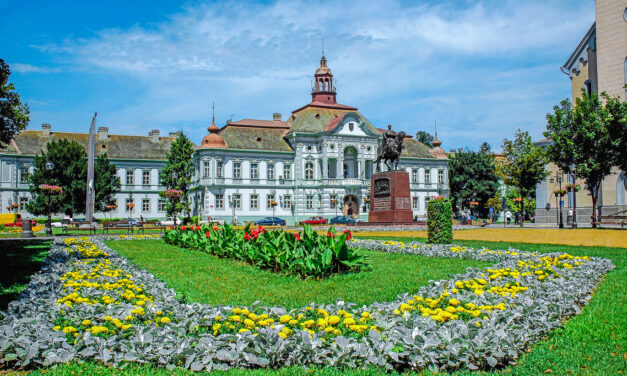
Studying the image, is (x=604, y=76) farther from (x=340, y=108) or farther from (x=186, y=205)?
(x=186, y=205)

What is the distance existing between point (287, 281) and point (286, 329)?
4.80m

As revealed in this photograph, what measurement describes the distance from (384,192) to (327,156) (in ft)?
106

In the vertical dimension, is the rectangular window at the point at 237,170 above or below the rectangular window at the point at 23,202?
above

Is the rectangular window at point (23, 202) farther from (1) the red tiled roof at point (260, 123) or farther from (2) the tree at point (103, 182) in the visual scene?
(1) the red tiled roof at point (260, 123)

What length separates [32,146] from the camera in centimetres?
6303

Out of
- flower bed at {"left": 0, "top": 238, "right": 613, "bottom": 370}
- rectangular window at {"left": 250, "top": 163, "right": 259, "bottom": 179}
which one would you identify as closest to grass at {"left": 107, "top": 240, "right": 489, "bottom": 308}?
flower bed at {"left": 0, "top": 238, "right": 613, "bottom": 370}

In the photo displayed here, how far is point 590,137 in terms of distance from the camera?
90.0 ft

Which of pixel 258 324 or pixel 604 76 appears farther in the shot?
pixel 604 76

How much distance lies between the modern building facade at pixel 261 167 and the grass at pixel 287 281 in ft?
153

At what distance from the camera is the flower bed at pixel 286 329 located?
4859mm

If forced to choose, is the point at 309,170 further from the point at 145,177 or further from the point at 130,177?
the point at 130,177

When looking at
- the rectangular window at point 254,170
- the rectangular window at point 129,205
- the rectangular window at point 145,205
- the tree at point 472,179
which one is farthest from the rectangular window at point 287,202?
the tree at point 472,179

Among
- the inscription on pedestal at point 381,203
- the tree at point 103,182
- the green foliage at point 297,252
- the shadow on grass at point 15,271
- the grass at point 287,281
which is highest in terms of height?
the tree at point 103,182

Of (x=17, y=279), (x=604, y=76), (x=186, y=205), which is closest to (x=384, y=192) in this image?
(x=604, y=76)
